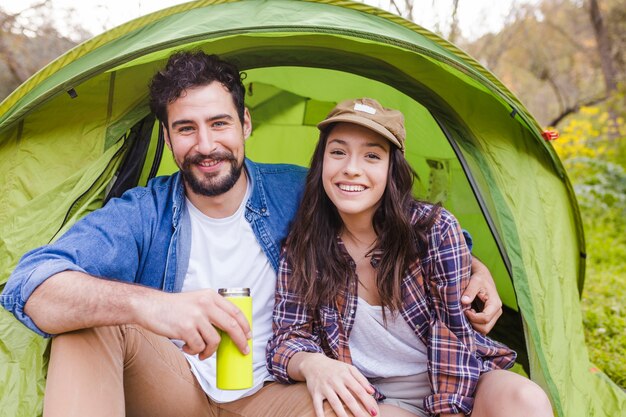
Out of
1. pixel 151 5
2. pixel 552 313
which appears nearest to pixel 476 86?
pixel 552 313

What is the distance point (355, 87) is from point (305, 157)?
1.55 feet

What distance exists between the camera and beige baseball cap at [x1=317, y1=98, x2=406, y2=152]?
1.69 meters

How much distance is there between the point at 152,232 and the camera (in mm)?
1839

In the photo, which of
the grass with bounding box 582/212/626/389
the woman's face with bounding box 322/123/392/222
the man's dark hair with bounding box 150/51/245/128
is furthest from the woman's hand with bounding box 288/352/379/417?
the grass with bounding box 582/212/626/389

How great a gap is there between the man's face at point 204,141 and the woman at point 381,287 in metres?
0.29

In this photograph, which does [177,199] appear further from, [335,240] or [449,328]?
[449,328]

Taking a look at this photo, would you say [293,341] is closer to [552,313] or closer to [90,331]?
[90,331]

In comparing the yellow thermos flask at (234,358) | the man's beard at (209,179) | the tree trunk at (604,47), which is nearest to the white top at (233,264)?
the man's beard at (209,179)

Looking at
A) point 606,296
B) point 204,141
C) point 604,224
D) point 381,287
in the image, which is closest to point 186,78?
point 204,141

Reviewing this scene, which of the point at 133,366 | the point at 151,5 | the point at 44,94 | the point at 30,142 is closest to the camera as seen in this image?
the point at 133,366

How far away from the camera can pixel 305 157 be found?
3.05m

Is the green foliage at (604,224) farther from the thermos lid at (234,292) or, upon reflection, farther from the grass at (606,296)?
the thermos lid at (234,292)

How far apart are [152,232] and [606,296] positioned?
284cm

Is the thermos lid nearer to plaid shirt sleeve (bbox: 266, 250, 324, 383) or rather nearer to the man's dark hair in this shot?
plaid shirt sleeve (bbox: 266, 250, 324, 383)
